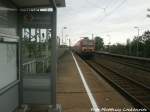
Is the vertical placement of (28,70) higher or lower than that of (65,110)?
higher

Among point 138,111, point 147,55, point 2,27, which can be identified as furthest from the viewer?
point 147,55

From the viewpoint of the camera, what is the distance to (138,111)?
34.0 feet

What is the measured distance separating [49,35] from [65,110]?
7.24ft

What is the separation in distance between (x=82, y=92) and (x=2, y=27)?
284 inches

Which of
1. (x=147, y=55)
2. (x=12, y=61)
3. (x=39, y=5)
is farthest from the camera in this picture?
(x=147, y=55)

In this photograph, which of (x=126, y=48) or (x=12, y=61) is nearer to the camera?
(x=12, y=61)

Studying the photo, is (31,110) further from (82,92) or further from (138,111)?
(82,92)

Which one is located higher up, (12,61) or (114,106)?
(12,61)

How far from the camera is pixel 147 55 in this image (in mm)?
54156

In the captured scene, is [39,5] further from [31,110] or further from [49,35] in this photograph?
[31,110]

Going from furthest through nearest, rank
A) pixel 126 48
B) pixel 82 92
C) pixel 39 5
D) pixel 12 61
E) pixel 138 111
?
pixel 126 48
pixel 82 92
pixel 138 111
pixel 39 5
pixel 12 61

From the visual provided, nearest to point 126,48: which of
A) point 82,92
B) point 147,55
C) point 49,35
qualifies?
point 147,55

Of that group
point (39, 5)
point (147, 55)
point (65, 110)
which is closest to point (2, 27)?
point (39, 5)

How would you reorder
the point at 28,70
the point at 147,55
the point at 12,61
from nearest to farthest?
the point at 12,61, the point at 28,70, the point at 147,55
